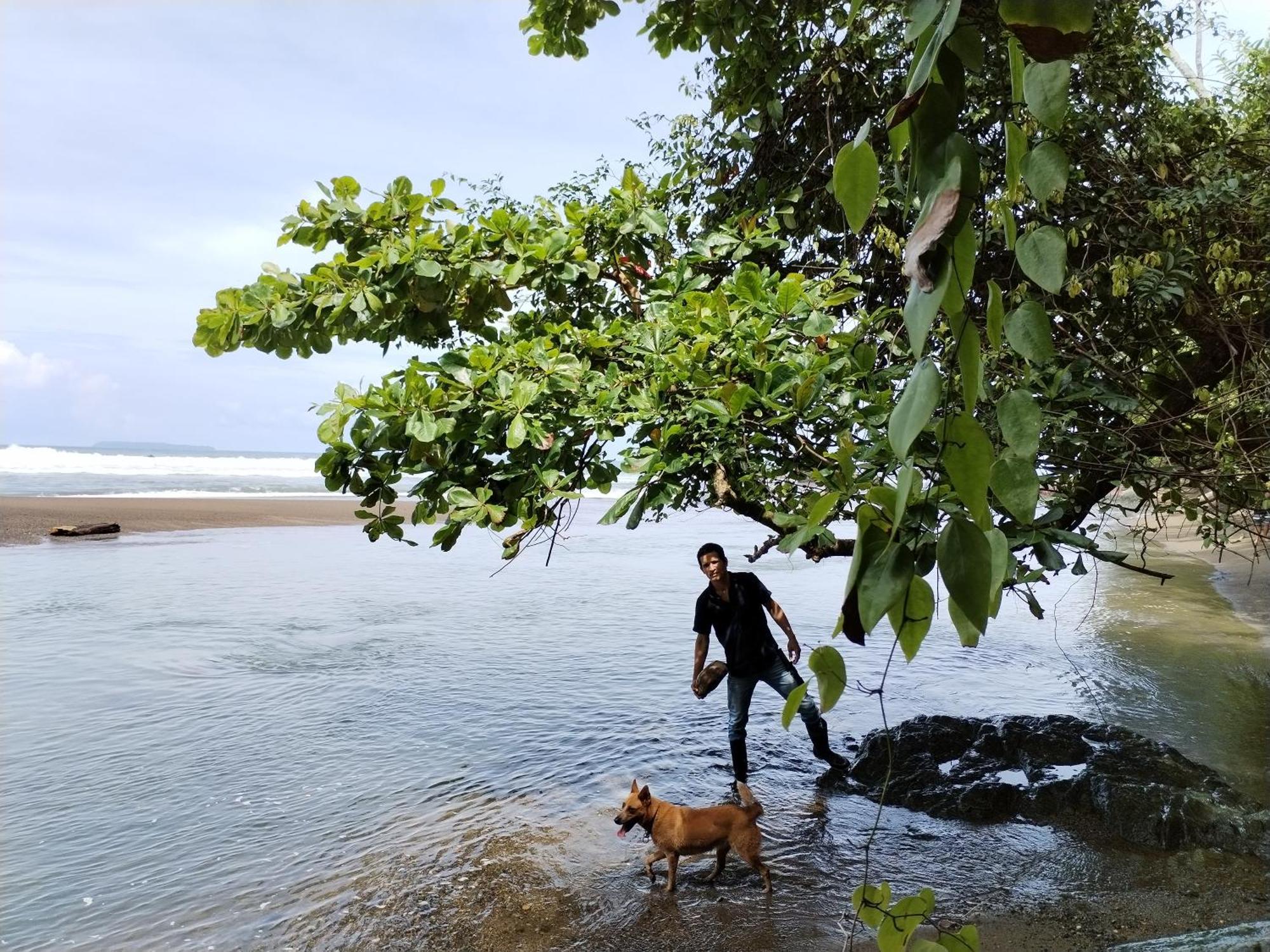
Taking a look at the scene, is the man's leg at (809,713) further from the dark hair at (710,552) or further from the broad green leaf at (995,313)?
the broad green leaf at (995,313)

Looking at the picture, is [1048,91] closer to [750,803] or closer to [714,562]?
[750,803]

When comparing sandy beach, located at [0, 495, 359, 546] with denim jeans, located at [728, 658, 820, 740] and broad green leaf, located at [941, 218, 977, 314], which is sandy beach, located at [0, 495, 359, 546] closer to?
denim jeans, located at [728, 658, 820, 740]

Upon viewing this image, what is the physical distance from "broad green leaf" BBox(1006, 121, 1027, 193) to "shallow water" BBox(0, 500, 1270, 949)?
5159 millimetres

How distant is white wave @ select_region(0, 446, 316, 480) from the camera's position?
45.0 metres

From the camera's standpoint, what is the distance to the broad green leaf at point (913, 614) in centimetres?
52

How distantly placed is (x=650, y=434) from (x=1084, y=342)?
128 inches

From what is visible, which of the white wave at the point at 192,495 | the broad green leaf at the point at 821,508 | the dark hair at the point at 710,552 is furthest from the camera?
the white wave at the point at 192,495

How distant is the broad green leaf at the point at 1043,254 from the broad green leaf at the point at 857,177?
8 cm

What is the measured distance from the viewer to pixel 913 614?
531 mm

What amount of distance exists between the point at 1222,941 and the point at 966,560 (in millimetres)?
4194

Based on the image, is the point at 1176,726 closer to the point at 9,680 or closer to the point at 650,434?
the point at 650,434

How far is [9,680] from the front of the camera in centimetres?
1030

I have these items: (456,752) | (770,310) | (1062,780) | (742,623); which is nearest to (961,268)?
(770,310)

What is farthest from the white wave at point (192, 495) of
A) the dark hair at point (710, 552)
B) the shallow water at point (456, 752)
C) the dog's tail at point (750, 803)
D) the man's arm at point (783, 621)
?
the dog's tail at point (750, 803)
